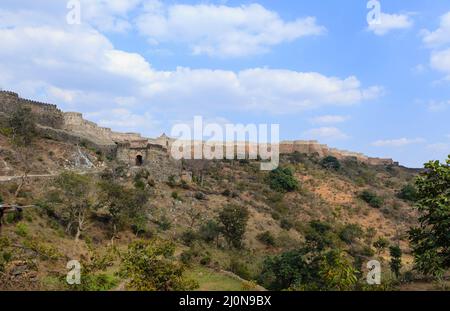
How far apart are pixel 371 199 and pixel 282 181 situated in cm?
896

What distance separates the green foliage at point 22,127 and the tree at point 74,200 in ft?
27.9

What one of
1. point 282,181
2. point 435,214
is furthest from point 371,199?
point 435,214

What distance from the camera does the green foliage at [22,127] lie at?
28641mm

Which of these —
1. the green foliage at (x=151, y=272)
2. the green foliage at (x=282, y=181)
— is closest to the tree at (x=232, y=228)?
the green foliage at (x=151, y=272)

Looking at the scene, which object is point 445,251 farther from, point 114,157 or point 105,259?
point 114,157

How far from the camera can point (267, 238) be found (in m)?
27.0

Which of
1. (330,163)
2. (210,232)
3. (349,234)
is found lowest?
(349,234)

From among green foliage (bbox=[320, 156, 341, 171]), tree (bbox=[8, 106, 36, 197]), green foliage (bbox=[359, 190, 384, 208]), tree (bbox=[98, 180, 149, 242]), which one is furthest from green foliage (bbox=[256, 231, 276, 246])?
green foliage (bbox=[320, 156, 341, 171])

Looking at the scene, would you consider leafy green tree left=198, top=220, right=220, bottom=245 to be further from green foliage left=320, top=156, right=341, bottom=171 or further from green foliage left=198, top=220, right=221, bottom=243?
green foliage left=320, top=156, right=341, bottom=171

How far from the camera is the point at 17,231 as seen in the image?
17.8 metres

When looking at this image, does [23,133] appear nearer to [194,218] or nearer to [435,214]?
[194,218]

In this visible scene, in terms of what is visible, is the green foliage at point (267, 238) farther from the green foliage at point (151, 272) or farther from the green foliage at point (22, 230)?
the green foliage at point (151, 272)
